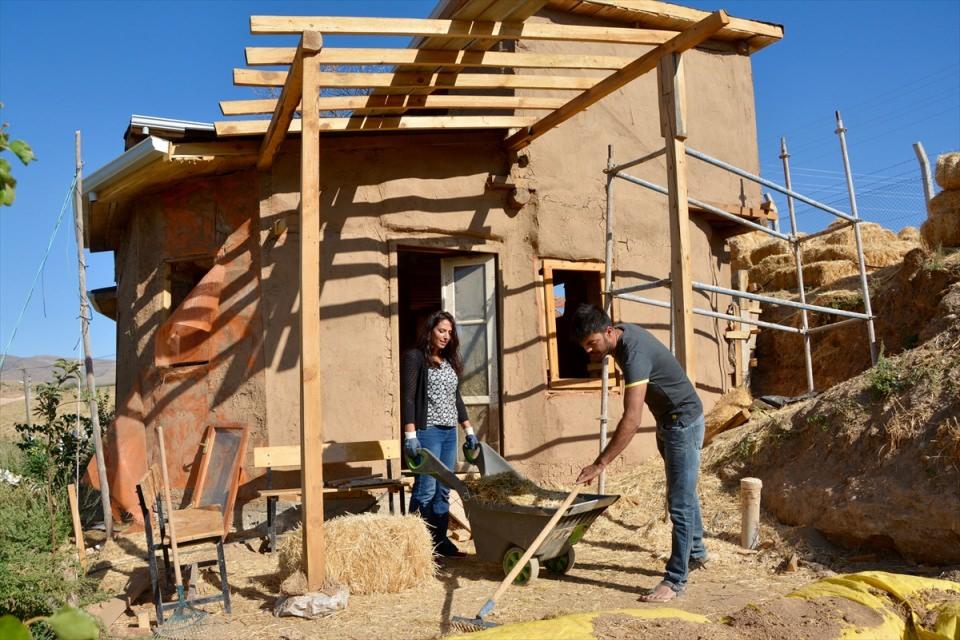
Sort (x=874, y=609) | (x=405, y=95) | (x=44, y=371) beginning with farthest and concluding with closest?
1. (x=44, y=371)
2. (x=405, y=95)
3. (x=874, y=609)

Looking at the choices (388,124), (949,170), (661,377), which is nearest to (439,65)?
(388,124)

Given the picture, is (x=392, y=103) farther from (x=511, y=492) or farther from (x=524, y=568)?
(x=524, y=568)

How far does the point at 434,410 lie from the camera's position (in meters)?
6.17

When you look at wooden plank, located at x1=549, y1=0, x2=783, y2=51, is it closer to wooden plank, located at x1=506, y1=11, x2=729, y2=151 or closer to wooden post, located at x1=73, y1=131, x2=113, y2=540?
wooden plank, located at x1=506, y1=11, x2=729, y2=151

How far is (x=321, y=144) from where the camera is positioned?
7.35 meters

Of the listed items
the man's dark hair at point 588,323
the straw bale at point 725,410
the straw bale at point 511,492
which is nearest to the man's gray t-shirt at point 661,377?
the man's dark hair at point 588,323

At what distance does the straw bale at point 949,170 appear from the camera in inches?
370

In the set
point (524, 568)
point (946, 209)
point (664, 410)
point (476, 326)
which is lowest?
point (524, 568)

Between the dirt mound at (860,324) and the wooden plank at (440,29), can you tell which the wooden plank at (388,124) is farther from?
the dirt mound at (860,324)

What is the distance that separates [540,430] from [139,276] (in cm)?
415

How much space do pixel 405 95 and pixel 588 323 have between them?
3.18 meters

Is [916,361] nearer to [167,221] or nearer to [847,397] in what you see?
[847,397]

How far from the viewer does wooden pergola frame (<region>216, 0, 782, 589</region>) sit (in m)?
4.89

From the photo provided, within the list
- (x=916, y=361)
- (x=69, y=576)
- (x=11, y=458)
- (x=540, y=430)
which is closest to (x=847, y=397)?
(x=916, y=361)
